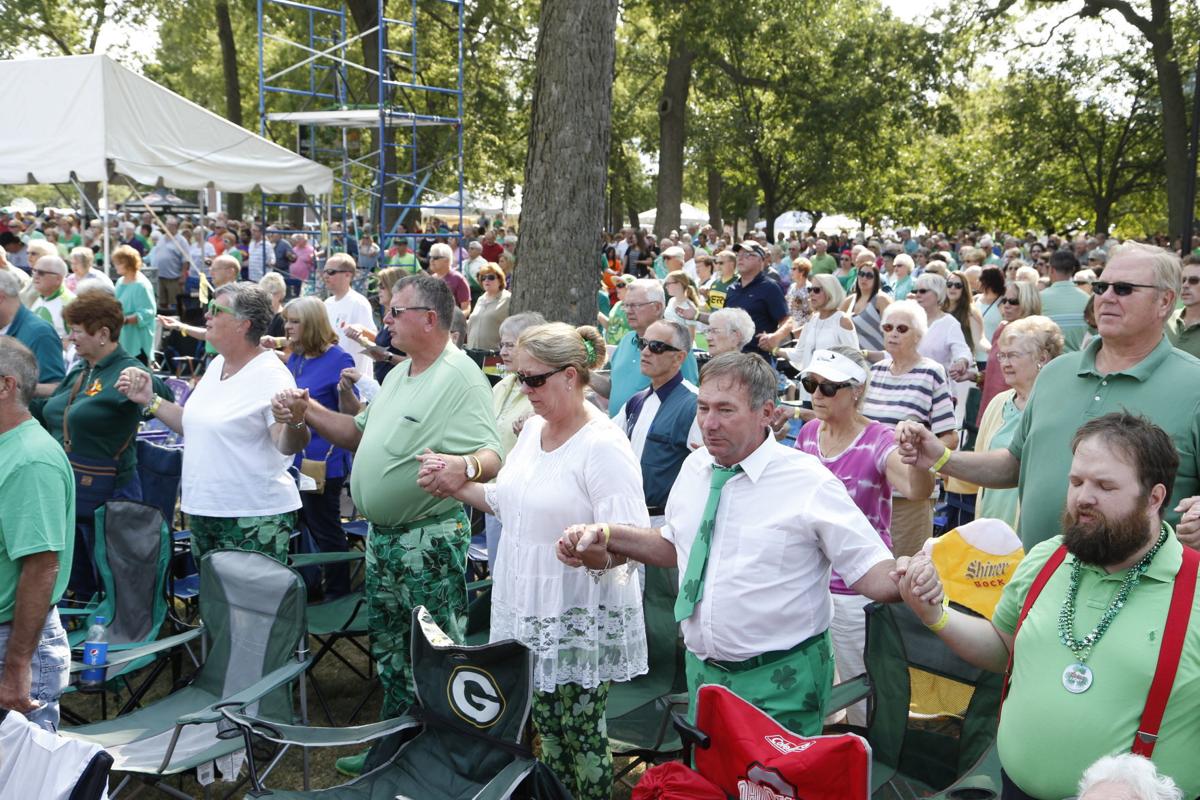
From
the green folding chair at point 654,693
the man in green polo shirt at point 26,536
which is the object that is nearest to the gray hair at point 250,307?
the man in green polo shirt at point 26,536

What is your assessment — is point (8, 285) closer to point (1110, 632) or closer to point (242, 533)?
point (242, 533)

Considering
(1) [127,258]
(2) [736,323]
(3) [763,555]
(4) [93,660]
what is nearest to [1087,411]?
(3) [763,555]

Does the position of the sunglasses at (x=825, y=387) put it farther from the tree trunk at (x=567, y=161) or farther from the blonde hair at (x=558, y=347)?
the tree trunk at (x=567, y=161)

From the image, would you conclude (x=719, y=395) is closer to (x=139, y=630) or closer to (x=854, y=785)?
(x=854, y=785)

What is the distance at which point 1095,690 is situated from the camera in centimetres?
227

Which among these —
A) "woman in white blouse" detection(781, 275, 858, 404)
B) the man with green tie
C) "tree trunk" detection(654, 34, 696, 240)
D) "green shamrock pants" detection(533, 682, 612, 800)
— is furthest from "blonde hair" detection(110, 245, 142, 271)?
"tree trunk" detection(654, 34, 696, 240)

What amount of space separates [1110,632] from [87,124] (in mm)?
10444

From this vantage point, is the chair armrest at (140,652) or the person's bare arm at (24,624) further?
the chair armrest at (140,652)

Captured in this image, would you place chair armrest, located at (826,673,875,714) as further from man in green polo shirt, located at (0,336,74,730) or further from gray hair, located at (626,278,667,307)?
gray hair, located at (626,278,667,307)

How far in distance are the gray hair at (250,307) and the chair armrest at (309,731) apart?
166cm

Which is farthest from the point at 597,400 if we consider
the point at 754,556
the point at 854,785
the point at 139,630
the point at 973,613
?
the point at 854,785

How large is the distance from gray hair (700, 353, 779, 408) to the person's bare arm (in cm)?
211

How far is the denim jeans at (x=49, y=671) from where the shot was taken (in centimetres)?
346

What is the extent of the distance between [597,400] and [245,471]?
213cm
